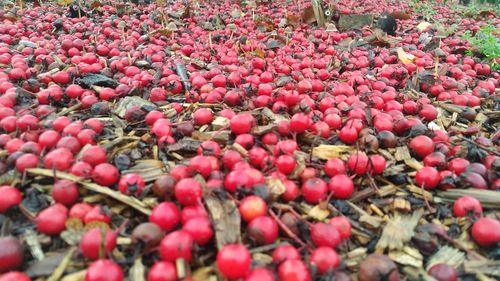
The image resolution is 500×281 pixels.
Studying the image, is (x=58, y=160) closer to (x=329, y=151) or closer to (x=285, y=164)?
(x=285, y=164)

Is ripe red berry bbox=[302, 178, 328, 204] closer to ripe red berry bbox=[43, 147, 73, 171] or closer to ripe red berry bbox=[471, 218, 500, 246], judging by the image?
ripe red berry bbox=[471, 218, 500, 246]

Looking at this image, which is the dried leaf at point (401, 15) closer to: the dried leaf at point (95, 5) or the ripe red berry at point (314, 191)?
the dried leaf at point (95, 5)

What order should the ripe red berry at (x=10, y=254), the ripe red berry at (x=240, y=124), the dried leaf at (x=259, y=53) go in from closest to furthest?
the ripe red berry at (x=10, y=254)
the ripe red berry at (x=240, y=124)
the dried leaf at (x=259, y=53)

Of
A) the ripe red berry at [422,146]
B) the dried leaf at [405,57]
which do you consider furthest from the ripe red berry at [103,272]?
the dried leaf at [405,57]

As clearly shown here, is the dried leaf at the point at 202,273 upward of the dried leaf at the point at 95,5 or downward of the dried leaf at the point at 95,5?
downward

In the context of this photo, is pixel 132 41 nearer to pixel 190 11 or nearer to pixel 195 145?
pixel 190 11

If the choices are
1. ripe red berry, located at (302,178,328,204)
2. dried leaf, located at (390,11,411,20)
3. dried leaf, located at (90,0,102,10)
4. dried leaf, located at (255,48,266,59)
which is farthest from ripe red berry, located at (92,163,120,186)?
dried leaf, located at (390,11,411,20)

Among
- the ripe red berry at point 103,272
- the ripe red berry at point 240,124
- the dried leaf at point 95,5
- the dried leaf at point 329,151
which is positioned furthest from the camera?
the dried leaf at point 95,5
